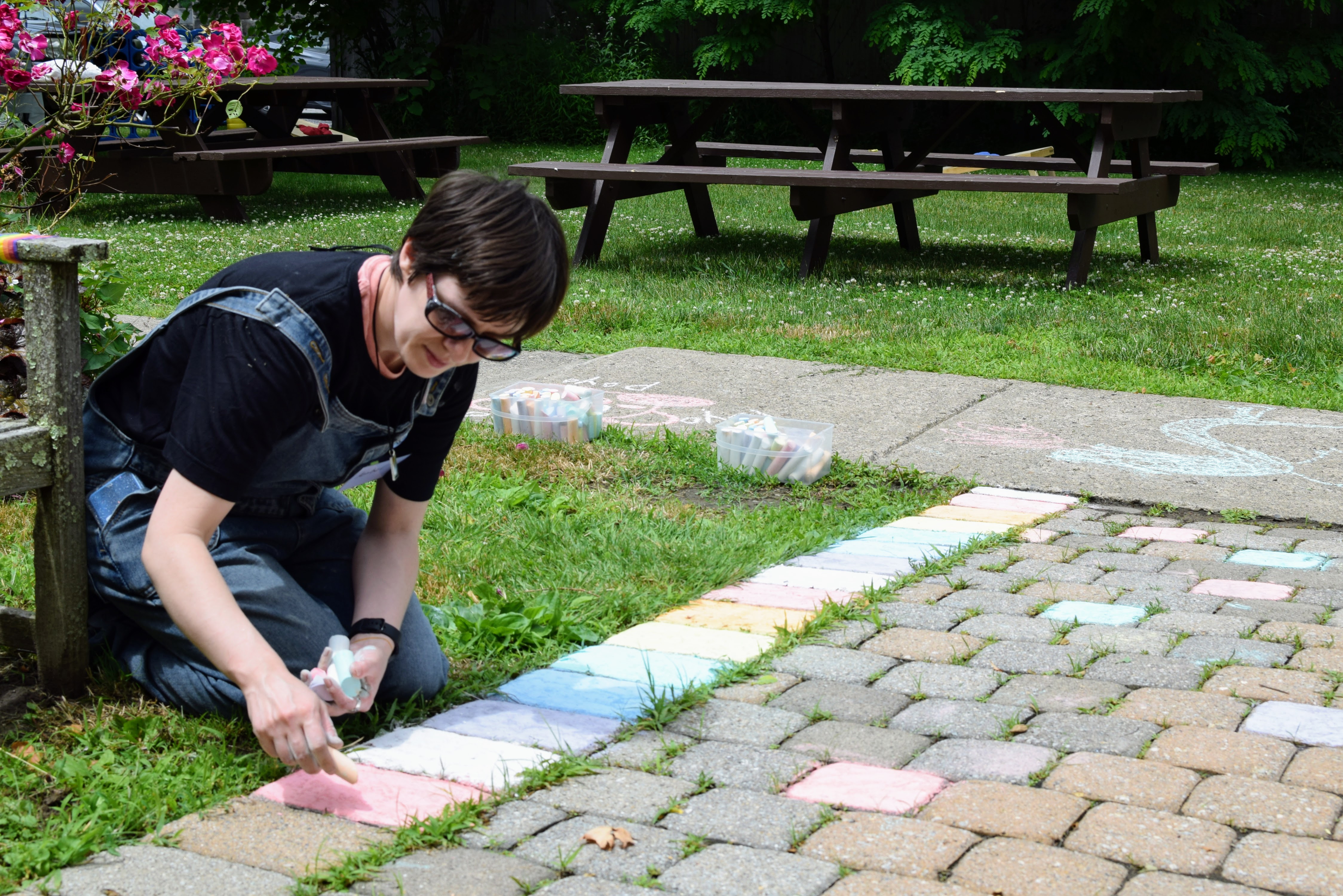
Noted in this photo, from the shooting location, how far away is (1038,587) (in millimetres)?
3188

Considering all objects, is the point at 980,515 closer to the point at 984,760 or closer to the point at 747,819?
the point at 984,760

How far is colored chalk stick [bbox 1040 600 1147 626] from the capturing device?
2.94 meters

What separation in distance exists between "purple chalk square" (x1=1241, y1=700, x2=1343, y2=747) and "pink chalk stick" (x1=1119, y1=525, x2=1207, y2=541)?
3.96ft

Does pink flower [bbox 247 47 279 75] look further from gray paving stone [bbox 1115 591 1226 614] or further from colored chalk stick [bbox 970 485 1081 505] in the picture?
gray paving stone [bbox 1115 591 1226 614]

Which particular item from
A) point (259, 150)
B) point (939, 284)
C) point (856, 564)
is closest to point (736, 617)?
point (856, 564)

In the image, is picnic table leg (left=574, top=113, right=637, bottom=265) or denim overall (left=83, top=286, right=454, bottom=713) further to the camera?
picnic table leg (left=574, top=113, right=637, bottom=265)

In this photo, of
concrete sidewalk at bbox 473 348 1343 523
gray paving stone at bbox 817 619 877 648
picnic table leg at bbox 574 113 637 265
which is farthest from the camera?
picnic table leg at bbox 574 113 637 265

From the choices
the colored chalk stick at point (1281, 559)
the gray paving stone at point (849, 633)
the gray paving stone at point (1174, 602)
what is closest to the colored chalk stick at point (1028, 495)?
the colored chalk stick at point (1281, 559)

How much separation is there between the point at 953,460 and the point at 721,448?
77 cm

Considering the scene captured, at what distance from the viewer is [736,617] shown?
2992 millimetres

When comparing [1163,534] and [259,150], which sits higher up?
[259,150]

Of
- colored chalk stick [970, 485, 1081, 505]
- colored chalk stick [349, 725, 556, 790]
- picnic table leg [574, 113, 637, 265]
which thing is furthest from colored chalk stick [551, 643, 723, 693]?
picnic table leg [574, 113, 637, 265]

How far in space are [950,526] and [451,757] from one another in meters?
1.91

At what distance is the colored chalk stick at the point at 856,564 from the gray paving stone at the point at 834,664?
1.87ft
